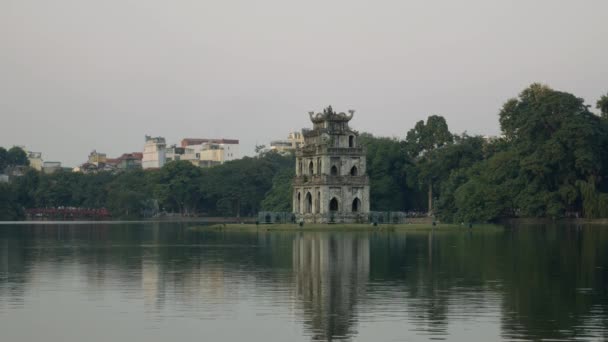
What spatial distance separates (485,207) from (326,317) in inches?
3306

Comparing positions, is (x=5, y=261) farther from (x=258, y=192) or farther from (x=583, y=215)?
(x=258, y=192)

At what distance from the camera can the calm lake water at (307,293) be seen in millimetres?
29684

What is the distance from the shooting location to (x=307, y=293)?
128 ft

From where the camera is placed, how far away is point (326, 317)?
3219 centimetres

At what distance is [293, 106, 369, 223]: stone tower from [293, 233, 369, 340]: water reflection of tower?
1200 inches

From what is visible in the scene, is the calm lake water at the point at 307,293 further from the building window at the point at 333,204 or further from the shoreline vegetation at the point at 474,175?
the shoreline vegetation at the point at 474,175

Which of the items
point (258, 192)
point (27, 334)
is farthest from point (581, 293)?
point (258, 192)

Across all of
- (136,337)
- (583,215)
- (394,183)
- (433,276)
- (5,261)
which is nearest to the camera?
(136,337)

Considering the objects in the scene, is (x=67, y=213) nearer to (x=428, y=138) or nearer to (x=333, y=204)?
(x=428, y=138)

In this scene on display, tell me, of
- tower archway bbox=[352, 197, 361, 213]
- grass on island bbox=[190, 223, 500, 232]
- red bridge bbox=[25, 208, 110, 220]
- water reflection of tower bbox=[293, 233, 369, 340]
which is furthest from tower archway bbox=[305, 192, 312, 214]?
red bridge bbox=[25, 208, 110, 220]

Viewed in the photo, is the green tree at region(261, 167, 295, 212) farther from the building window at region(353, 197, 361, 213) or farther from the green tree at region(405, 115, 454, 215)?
the building window at region(353, 197, 361, 213)

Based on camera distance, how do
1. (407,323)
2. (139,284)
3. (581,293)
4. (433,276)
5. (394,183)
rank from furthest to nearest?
(394,183) → (433,276) → (139,284) → (581,293) → (407,323)

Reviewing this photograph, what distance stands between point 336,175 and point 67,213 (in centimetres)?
8588

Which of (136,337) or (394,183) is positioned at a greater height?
(394,183)
